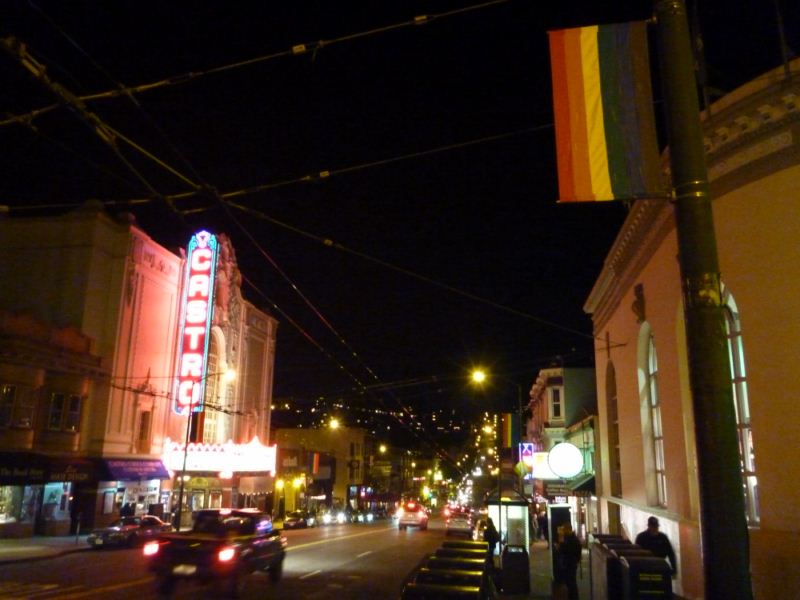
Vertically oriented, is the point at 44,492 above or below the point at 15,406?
below

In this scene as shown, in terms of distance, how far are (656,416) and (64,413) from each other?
25.2 metres

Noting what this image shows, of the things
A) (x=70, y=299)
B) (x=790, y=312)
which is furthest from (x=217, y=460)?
(x=790, y=312)

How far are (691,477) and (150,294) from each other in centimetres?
2990

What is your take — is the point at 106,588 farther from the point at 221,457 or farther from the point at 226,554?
the point at 221,457

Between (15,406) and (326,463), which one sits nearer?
(15,406)

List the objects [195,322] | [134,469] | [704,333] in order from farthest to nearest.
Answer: [195,322] → [134,469] → [704,333]

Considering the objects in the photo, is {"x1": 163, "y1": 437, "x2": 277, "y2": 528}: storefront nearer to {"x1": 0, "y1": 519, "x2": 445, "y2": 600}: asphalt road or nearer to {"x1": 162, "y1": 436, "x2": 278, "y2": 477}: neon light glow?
{"x1": 162, "y1": 436, "x2": 278, "y2": 477}: neon light glow

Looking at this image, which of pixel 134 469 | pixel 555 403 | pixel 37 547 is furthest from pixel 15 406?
pixel 555 403

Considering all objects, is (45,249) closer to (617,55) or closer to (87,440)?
(87,440)

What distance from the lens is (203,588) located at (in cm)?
1514

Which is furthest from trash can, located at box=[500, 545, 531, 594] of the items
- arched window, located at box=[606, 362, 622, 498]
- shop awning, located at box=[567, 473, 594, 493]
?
shop awning, located at box=[567, 473, 594, 493]

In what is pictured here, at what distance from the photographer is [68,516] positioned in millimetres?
31172

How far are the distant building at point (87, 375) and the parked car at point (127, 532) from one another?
3.52 metres

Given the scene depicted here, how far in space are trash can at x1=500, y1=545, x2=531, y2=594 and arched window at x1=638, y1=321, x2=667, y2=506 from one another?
4188 mm
